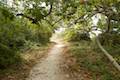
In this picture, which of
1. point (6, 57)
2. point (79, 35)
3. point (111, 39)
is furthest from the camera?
point (79, 35)

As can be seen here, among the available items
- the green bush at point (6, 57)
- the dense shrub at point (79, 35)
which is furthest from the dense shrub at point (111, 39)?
the dense shrub at point (79, 35)

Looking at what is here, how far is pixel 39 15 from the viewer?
34.1 feet

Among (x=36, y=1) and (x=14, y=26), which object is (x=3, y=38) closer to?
(x=14, y=26)

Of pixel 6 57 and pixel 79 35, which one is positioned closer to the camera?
pixel 6 57

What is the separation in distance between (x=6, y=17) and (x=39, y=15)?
167 cm

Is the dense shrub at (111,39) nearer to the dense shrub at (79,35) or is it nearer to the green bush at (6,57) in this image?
the green bush at (6,57)

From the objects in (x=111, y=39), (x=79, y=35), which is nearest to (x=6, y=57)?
(x=111, y=39)

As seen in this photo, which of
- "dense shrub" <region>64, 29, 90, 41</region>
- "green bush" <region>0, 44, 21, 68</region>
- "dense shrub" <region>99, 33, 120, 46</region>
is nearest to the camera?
"green bush" <region>0, 44, 21, 68</region>

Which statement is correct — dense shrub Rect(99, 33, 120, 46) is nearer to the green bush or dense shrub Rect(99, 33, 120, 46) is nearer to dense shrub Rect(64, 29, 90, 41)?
the green bush

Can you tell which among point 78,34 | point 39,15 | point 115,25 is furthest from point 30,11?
point 78,34

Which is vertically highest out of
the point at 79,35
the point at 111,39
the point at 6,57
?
the point at 6,57

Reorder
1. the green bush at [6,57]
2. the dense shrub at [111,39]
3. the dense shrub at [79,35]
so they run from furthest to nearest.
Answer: the dense shrub at [79,35] → the dense shrub at [111,39] → the green bush at [6,57]

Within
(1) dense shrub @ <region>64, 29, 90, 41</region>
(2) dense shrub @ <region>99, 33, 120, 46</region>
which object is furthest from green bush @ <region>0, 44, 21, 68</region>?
(1) dense shrub @ <region>64, 29, 90, 41</region>

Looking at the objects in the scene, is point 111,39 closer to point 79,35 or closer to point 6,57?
point 6,57
